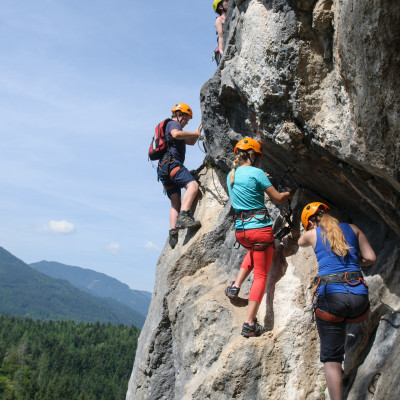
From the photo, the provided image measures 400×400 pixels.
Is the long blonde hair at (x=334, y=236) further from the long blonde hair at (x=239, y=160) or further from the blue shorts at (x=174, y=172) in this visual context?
the blue shorts at (x=174, y=172)

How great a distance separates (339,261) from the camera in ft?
18.2

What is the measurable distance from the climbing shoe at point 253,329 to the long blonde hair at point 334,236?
1753 mm

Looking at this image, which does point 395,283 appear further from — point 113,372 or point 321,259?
point 113,372

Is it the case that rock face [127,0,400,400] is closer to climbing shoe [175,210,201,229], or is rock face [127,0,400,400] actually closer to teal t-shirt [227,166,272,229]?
climbing shoe [175,210,201,229]

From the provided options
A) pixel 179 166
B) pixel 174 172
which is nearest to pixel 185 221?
pixel 174 172

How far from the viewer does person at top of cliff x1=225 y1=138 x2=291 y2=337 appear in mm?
6582

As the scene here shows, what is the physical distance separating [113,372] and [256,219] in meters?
102

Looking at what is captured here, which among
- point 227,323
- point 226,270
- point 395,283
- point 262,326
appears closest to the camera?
point 395,283

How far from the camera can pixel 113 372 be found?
Answer: 99.5 metres

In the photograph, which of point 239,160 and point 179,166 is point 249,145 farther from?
point 179,166

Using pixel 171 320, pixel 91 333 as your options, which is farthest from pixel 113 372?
pixel 171 320

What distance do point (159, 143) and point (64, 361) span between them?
99509mm

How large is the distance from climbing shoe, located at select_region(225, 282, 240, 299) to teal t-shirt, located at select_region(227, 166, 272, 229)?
1.04 m

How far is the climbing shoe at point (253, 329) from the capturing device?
259 inches
